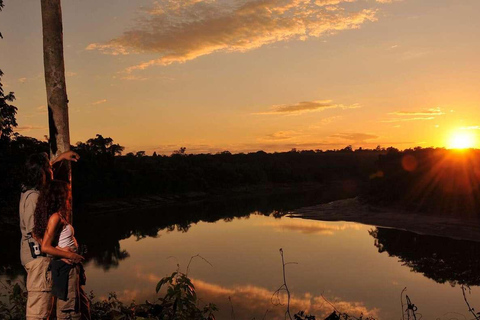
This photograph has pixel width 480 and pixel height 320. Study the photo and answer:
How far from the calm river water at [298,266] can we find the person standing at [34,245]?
11.7 ft

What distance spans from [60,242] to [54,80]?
6.00 feet

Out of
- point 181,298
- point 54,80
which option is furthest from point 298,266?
point 54,80

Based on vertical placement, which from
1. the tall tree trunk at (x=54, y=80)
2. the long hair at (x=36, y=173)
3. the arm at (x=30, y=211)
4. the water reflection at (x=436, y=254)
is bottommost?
the water reflection at (x=436, y=254)

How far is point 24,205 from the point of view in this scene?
4.19 metres

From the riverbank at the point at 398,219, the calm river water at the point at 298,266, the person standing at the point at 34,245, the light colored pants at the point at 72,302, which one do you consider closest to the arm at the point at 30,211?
the person standing at the point at 34,245

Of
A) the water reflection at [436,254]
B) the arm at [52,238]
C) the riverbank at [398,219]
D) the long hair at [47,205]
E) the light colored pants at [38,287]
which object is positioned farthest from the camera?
the riverbank at [398,219]

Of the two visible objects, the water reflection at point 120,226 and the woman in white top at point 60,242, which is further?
the water reflection at point 120,226

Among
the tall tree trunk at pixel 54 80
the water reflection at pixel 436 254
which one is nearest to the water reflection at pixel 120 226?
the water reflection at pixel 436 254

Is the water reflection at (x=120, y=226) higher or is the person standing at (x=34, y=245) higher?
the person standing at (x=34, y=245)

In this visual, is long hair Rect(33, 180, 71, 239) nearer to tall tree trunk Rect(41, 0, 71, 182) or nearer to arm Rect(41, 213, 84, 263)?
arm Rect(41, 213, 84, 263)

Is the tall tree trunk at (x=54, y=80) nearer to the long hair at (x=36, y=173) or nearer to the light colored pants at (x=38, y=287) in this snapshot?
the long hair at (x=36, y=173)

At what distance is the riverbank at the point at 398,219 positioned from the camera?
25.3m

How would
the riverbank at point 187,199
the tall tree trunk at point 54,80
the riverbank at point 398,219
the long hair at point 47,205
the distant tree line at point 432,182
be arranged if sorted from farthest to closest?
the riverbank at point 187,199 → the distant tree line at point 432,182 → the riverbank at point 398,219 → the tall tree trunk at point 54,80 → the long hair at point 47,205

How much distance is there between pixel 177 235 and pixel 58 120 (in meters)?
25.5
